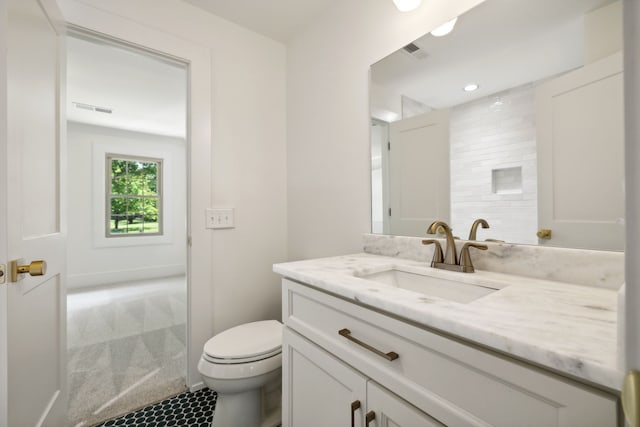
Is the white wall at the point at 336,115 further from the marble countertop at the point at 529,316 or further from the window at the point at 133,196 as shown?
the window at the point at 133,196

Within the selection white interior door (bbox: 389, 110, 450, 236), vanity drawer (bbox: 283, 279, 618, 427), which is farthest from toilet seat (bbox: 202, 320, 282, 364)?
white interior door (bbox: 389, 110, 450, 236)

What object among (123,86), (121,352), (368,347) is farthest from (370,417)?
(123,86)

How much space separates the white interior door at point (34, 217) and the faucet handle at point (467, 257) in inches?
55.2

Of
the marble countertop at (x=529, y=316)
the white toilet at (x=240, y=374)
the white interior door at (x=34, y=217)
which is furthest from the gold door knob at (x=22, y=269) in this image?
the marble countertop at (x=529, y=316)

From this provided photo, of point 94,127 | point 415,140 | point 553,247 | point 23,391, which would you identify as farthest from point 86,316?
point 553,247

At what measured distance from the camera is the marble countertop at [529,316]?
0.42 m

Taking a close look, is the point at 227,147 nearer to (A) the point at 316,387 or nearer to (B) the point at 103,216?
(A) the point at 316,387

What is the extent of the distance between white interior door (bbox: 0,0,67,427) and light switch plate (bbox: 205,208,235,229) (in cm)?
68

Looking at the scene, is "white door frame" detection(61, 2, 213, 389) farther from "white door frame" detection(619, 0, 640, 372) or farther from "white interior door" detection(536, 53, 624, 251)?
"white door frame" detection(619, 0, 640, 372)

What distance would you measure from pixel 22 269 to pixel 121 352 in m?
1.68

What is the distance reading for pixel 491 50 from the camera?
1.08 m

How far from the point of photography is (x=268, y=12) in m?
1.77

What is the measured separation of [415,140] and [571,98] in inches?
22.5

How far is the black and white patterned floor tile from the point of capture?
140 cm
